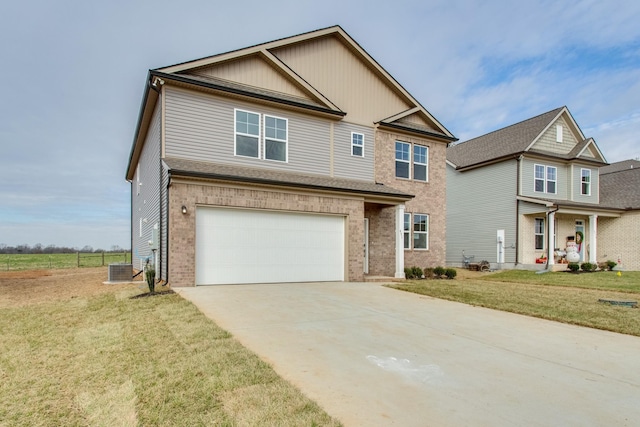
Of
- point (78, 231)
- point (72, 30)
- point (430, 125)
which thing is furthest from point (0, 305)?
point (78, 231)

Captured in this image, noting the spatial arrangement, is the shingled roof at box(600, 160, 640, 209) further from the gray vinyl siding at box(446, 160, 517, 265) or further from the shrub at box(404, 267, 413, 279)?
the shrub at box(404, 267, 413, 279)

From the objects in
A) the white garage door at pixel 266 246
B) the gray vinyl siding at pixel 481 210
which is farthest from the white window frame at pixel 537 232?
the white garage door at pixel 266 246

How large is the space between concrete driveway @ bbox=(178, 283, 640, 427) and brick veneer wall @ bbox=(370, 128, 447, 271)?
27.2ft

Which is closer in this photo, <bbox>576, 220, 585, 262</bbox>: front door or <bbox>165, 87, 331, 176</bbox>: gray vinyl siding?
<bbox>165, 87, 331, 176</bbox>: gray vinyl siding

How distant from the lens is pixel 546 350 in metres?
5.19

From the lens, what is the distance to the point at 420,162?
16.9 m

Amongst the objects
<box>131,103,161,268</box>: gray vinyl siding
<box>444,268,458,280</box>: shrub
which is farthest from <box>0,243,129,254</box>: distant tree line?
<box>444,268,458,280</box>: shrub

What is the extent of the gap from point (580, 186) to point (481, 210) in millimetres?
6284

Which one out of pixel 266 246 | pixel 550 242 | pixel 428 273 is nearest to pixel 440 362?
pixel 266 246

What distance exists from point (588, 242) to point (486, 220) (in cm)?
674

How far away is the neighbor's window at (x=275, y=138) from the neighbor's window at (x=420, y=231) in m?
7.19

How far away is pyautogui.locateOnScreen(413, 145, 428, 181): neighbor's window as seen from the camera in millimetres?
16703

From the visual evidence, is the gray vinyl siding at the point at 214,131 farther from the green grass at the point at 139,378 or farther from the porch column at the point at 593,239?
the porch column at the point at 593,239

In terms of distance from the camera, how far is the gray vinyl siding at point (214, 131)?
1112 centimetres
